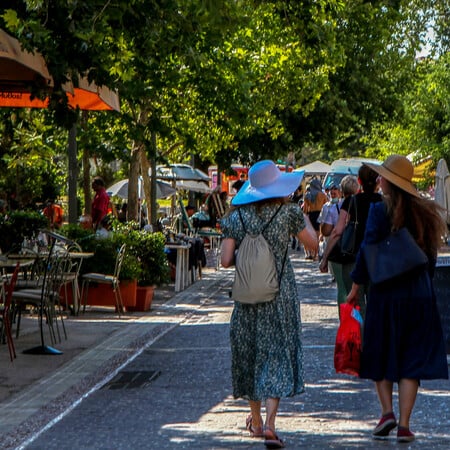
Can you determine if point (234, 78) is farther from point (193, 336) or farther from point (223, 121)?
point (193, 336)

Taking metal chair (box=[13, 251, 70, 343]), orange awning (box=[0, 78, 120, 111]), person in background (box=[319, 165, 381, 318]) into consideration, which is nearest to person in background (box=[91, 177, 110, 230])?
orange awning (box=[0, 78, 120, 111])

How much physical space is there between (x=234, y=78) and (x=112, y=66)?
9.49 metres

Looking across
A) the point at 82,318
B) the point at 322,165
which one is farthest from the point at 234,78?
the point at 322,165

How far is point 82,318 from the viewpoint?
56.9 feet

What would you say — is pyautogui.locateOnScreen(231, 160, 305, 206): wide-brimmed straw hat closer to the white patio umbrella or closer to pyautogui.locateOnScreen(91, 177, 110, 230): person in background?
pyautogui.locateOnScreen(91, 177, 110, 230): person in background

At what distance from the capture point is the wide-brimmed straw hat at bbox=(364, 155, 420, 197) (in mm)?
7891

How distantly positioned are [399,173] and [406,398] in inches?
54.3

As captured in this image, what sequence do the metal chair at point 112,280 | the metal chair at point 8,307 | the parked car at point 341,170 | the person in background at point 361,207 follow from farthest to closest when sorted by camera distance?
the parked car at point 341,170, the metal chair at point 112,280, the metal chair at point 8,307, the person in background at point 361,207

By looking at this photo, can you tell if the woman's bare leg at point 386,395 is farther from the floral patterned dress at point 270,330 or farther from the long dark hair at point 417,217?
the long dark hair at point 417,217

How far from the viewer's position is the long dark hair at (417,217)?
785cm

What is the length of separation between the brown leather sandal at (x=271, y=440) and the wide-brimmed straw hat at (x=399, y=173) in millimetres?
1679

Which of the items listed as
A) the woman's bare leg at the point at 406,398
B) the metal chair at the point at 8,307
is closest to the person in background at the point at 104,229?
the metal chair at the point at 8,307

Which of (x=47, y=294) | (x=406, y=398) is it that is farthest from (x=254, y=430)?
(x=47, y=294)

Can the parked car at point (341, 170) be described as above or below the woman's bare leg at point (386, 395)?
above
